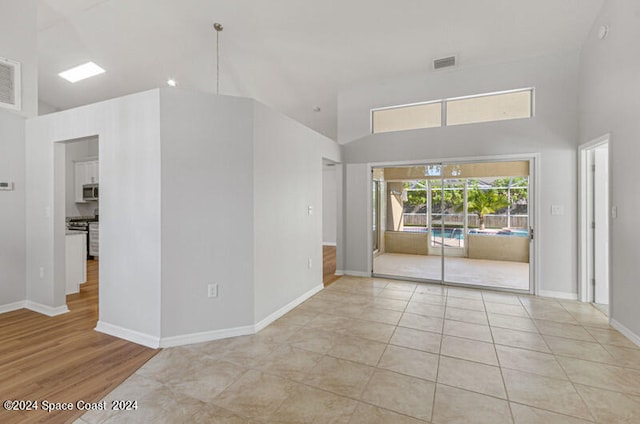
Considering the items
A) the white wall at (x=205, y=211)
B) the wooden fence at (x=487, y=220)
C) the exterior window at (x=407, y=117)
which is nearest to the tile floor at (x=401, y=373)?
the white wall at (x=205, y=211)

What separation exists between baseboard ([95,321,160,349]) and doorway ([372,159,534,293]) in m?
3.76

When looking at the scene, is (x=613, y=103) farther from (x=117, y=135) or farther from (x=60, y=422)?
(x=60, y=422)

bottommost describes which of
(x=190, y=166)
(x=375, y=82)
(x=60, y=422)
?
(x=60, y=422)

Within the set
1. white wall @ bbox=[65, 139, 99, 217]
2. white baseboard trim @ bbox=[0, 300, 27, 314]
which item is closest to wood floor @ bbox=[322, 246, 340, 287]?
white baseboard trim @ bbox=[0, 300, 27, 314]

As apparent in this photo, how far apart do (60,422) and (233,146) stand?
2.42m

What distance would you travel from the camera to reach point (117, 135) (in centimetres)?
297

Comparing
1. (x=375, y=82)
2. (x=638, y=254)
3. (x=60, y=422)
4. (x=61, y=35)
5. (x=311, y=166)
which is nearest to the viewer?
(x=60, y=422)

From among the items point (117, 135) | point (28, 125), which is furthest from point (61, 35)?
point (117, 135)

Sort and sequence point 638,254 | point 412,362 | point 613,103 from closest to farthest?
point 412,362
point 638,254
point 613,103

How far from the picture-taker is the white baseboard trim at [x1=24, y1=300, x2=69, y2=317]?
11.8ft

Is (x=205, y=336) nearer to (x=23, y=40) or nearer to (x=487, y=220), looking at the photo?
(x=23, y=40)

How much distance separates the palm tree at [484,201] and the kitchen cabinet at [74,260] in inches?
260

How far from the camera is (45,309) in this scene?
3660 mm

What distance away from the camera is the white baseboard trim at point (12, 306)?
3.67m
